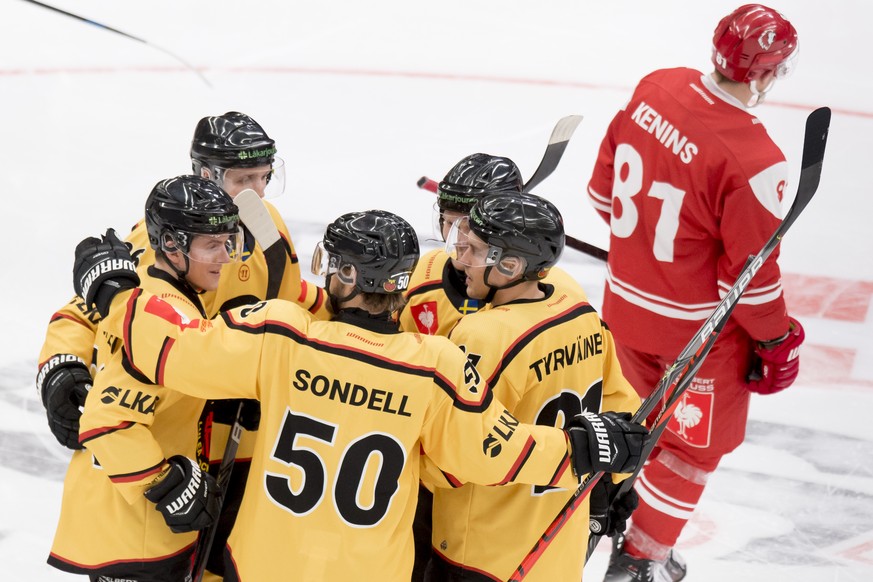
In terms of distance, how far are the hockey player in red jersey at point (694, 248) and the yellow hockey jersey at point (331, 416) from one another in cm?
125

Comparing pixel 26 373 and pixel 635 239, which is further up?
pixel 635 239

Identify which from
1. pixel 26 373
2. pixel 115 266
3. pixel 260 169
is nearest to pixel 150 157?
pixel 26 373

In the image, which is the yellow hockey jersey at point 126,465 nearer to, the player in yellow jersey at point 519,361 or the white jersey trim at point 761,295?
the player in yellow jersey at point 519,361

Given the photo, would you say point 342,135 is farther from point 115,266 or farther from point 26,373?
point 115,266

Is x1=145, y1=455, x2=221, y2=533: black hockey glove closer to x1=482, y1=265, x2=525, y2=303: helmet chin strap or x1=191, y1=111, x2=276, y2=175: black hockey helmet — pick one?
x1=482, y1=265, x2=525, y2=303: helmet chin strap

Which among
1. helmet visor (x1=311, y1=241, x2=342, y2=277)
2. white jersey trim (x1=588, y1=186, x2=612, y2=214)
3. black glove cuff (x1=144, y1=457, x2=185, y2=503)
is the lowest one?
black glove cuff (x1=144, y1=457, x2=185, y2=503)

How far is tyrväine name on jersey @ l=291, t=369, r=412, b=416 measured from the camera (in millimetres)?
2104

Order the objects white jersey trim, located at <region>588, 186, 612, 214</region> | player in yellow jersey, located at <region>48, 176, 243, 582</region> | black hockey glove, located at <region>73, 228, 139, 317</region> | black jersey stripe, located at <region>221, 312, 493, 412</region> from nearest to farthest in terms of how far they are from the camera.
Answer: black jersey stripe, located at <region>221, 312, 493, 412</region>, black hockey glove, located at <region>73, 228, 139, 317</region>, player in yellow jersey, located at <region>48, 176, 243, 582</region>, white jersey trim, located at <region>588, 186, 612, 214</region>

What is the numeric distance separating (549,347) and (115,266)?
3.11 feet

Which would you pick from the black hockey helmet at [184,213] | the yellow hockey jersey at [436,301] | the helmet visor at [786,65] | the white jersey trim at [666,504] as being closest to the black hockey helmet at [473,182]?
the yellow hockey jersey at [436,301]

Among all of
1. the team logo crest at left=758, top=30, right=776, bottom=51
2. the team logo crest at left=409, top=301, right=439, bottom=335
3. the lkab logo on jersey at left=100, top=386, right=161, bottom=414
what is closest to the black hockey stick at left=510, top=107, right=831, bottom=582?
the team logo crest at left=758, top=30, right=776, bottom=51

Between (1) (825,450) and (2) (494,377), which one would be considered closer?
(2) (494,377)

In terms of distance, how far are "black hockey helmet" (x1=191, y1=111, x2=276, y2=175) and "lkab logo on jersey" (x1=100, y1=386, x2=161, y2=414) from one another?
87 cm

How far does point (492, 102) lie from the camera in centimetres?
624
